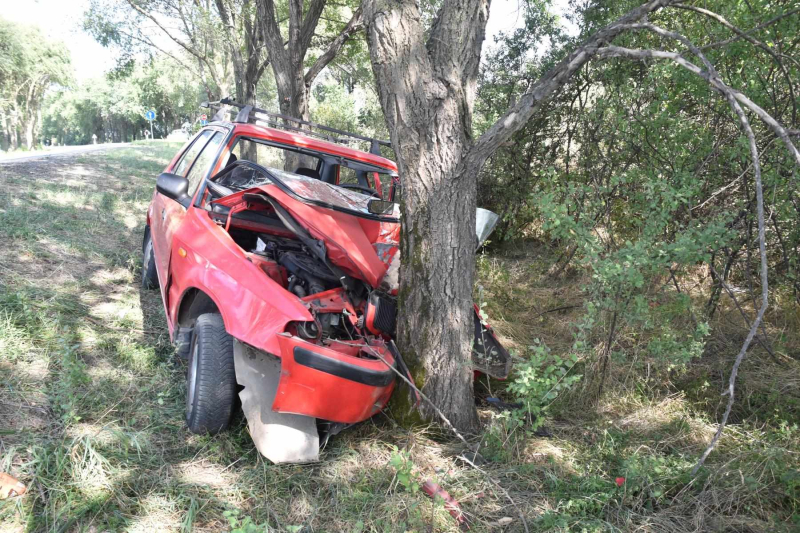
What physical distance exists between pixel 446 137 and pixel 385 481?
207 cm

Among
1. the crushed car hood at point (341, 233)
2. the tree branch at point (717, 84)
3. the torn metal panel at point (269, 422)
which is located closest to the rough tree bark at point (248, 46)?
the crushed car hood at point (341, 233)

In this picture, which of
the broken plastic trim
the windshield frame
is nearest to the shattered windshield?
the windshield frame

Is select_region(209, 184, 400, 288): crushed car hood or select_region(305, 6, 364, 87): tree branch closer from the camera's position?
select_region(209, 184, 400, 288): crushed car hood

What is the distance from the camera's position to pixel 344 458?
309 cm

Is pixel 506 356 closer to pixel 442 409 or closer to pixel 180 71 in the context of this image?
pixel 442 409

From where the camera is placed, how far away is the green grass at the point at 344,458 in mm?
2576

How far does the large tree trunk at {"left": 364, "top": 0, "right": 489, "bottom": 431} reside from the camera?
10.9 feet

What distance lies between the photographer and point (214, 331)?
10.5ft

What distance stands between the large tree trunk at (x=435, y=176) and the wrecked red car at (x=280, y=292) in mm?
219

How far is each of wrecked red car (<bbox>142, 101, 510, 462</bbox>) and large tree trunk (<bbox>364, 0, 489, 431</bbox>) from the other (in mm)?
219

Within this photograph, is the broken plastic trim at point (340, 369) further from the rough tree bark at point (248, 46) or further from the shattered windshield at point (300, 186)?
the rough tree bark at point (248, 46)

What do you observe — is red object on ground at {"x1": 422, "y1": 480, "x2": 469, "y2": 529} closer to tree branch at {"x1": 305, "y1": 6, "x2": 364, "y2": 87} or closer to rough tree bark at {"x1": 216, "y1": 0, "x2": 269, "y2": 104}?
tree branch at {"x1": 305, "y1": 6, "x2": 364, "y2": 87}

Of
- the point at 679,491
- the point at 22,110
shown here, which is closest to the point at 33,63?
the point at 22,110

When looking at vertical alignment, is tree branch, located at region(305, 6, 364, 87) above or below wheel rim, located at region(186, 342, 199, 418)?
above
